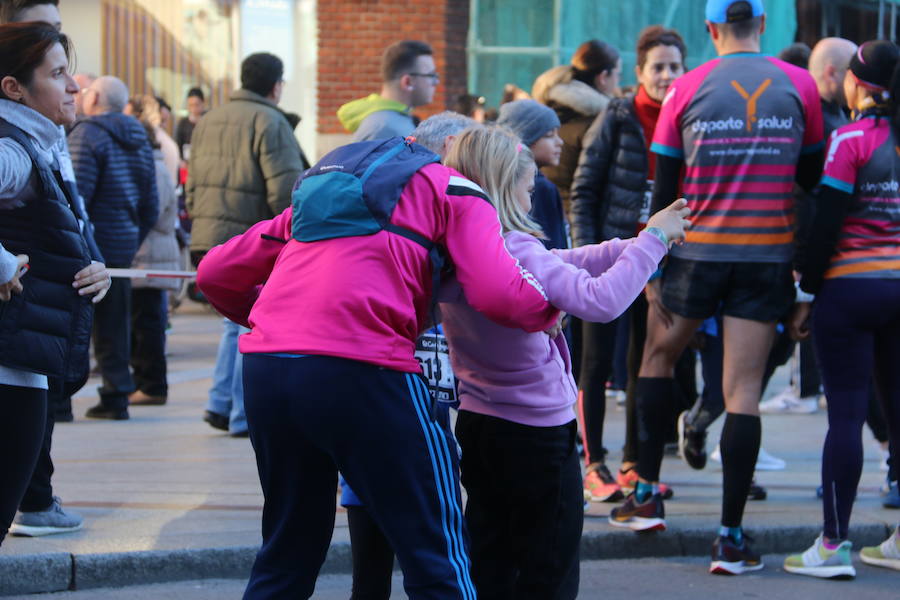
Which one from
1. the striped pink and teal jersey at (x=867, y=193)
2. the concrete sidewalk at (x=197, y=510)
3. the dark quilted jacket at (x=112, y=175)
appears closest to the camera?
the concrete sidewalk at (x=197, y=510)

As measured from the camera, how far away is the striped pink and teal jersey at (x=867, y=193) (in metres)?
5.25

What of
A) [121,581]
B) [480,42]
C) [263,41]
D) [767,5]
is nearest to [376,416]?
[121,581]

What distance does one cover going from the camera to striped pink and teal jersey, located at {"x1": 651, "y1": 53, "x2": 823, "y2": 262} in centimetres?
520

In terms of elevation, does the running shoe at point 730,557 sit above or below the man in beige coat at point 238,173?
below

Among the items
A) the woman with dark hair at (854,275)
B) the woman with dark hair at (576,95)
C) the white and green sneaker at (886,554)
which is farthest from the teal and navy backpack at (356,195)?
the woman with dark hair at (576,95)

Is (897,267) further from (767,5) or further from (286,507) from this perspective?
(767,5)

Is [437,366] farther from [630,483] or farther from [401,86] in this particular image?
[401,86]

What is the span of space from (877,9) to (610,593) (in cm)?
1478

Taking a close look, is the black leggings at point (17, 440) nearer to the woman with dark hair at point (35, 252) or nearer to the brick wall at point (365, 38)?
the woman with dark hair at point (35, 252)

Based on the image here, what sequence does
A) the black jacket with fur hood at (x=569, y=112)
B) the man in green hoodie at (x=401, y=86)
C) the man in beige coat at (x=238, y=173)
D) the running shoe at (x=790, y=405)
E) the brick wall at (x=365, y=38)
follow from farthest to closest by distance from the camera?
the brick wall at (x=365, y=38), the running shoe at (x=790, y=405), the man in beige coat at (x=238, y=173), the black jacket with fur hood at (x=569, y=112), the man in green hoodie at (x=401, y=86)

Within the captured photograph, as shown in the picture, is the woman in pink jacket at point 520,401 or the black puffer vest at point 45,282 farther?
the black puffer vest at point 45,282

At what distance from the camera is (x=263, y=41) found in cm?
2052

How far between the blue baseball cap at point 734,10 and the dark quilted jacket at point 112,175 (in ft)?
13.8

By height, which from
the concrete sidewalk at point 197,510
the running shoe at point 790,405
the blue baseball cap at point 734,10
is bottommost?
the running shoe at point 790,405
